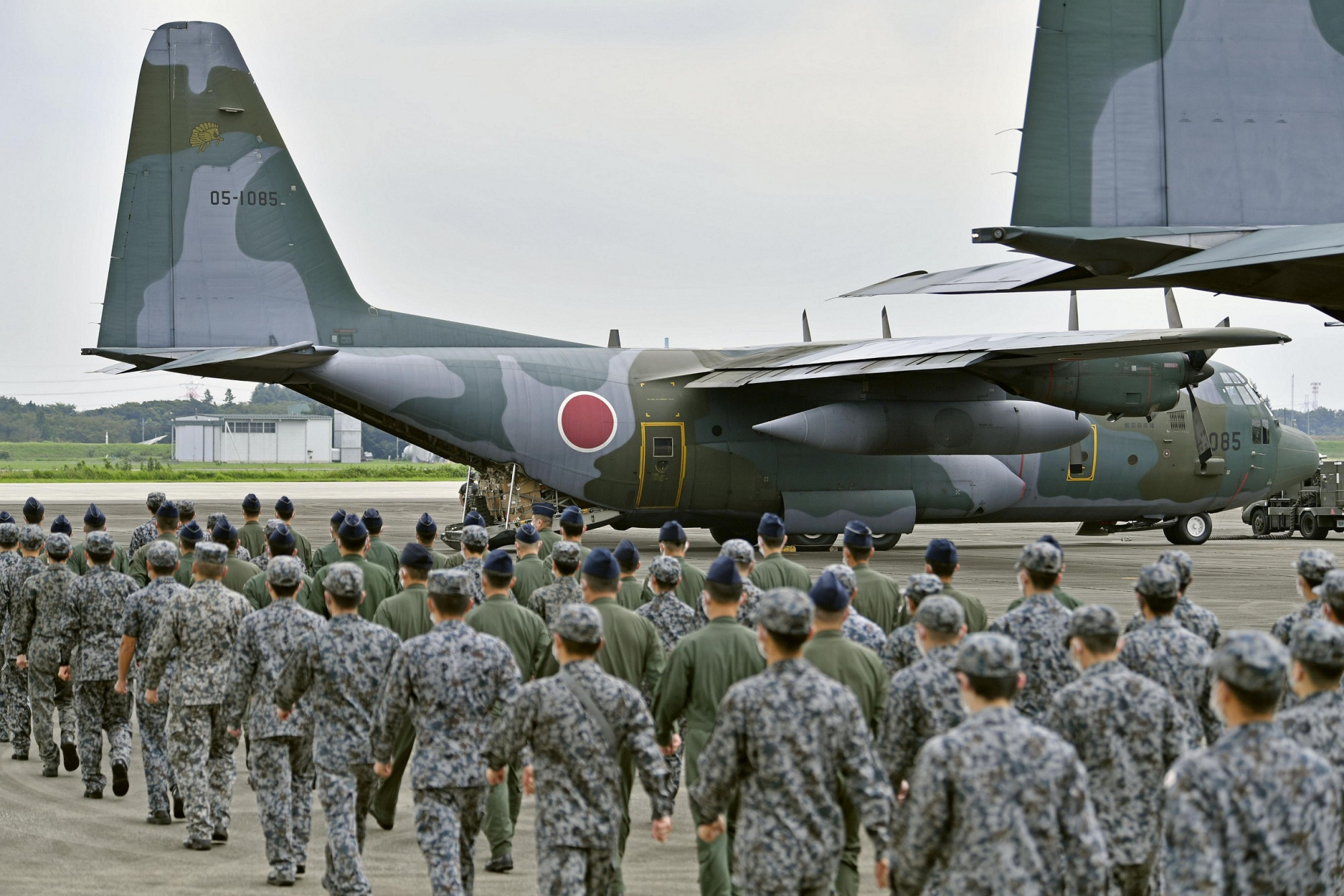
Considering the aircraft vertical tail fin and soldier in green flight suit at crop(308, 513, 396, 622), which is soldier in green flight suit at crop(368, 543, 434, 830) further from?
the aircraft vertical tail fin

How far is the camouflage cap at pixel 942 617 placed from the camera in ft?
17.6

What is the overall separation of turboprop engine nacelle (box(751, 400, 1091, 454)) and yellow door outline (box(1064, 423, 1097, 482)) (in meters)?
1.47

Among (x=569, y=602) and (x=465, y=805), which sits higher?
(x=569, y=602)

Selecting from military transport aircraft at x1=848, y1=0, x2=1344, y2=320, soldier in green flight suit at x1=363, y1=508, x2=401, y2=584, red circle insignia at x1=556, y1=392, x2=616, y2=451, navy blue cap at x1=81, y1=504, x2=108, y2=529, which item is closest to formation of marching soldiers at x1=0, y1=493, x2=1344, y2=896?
soldier in green flight suit at x1=363, y1=508, x2=401, y2=584

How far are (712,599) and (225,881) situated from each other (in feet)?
10.2

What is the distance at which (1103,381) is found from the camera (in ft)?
68.1

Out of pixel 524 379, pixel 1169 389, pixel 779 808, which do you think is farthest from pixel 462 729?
pixel 1169 389

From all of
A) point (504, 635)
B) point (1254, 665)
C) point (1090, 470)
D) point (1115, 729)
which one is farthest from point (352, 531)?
point (1090, 470)

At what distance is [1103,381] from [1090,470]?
12.5 ft

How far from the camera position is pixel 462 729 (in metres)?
5.96

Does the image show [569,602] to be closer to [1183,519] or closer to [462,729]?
[462,729]

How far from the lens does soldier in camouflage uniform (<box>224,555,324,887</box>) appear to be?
702 centimetres

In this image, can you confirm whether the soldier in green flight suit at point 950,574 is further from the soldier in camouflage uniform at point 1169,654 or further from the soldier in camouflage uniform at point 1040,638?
the soldier in camouflage uniform at point 1169,654

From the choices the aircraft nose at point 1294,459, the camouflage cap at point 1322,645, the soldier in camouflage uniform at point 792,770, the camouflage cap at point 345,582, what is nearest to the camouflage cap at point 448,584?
the camouflage cap at point 345,582
